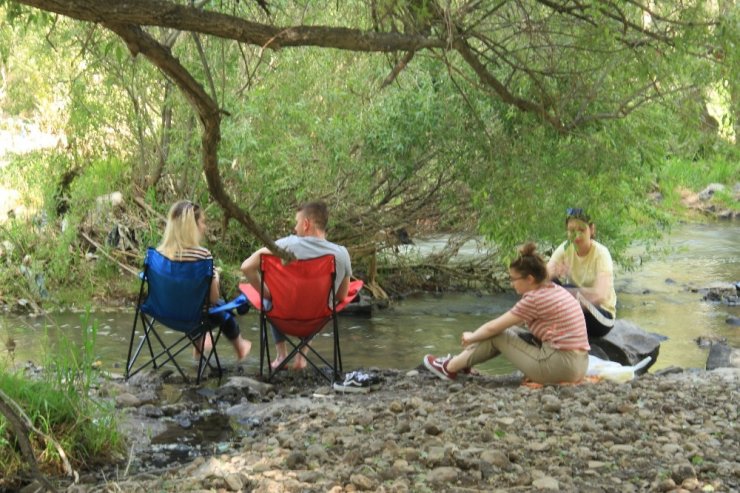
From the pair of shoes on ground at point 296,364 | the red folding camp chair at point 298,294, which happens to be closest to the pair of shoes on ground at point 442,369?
the red folding camp chair at point 298,294

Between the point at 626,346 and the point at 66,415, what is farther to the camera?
the point at 626,346

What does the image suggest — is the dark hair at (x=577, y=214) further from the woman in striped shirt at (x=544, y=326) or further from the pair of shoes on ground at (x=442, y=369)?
the pair of shoes on ground at (x=442, y=369)

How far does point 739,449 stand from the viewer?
3924mm

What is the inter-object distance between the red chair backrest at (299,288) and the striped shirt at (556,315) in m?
1.23

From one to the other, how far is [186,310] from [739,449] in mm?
3405

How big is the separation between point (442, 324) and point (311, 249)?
303cm

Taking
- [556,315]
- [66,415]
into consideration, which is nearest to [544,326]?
[556,315]

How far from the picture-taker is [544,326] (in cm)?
552

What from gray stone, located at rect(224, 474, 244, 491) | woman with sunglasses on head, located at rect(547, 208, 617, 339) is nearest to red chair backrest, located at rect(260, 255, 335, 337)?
woman with sunglasses on head, located at rect(547, 208, 617, 339)

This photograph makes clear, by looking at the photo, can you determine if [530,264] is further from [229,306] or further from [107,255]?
[107,255]

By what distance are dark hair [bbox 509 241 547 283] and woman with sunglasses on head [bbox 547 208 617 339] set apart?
0.70m

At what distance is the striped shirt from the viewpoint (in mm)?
5434

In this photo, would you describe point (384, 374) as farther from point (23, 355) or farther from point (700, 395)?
point (23, 355)

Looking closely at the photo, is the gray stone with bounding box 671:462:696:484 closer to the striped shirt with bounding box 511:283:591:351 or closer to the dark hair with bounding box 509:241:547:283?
the striped shirt with bounding box 511:283:591:351
